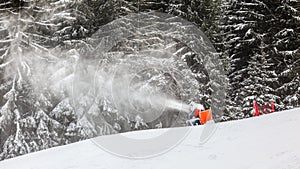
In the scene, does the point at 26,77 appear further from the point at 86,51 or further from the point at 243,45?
the point at 243,45

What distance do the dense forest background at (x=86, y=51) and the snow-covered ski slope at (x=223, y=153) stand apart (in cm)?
1101

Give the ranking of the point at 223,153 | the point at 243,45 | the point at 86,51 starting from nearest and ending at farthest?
the point at 223,153, the point at 86,51, the point at 243,45

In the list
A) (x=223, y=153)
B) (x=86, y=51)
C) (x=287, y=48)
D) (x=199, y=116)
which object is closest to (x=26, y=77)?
(x=86, y=51)

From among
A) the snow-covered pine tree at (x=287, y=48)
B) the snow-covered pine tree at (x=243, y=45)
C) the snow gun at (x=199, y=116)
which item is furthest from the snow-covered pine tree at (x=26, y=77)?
the snow-covered pine tree at (x=287, y=48)

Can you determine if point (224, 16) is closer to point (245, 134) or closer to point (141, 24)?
point (141, 24)

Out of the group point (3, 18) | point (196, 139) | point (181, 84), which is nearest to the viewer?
point (196, 139)

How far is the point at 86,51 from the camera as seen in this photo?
1873 cm

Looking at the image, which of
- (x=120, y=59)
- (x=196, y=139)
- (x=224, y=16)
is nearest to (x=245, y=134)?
(x=196, y=139)

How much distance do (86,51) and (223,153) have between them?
13.6m

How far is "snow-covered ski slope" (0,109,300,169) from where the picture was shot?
538 cm

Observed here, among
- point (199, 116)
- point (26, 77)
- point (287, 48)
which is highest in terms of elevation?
point (287, 48)

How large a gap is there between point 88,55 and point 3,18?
442cm

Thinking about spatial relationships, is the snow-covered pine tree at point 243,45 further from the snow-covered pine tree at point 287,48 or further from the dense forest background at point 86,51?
the snow-covered pine tree at point 287,48

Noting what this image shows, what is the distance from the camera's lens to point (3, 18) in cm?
1822
